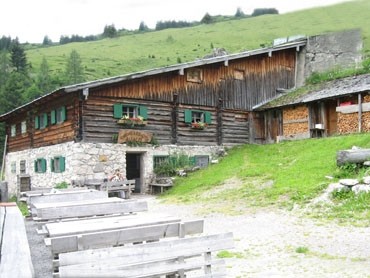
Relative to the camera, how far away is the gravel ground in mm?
7492

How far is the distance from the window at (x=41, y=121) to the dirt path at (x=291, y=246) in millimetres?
15102

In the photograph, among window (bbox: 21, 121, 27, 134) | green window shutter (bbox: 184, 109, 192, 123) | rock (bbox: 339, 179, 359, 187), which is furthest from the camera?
window (bbox: 21, 121, 27, 134)

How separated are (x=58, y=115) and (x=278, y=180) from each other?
12.2 meters

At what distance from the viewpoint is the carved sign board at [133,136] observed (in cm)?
2283

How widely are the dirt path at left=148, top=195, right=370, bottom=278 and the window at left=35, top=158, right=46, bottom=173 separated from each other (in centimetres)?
1466

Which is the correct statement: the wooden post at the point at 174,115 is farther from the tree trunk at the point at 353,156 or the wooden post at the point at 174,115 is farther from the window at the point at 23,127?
the tree trunk at the point at 353,156

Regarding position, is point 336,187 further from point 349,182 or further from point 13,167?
point 13,167

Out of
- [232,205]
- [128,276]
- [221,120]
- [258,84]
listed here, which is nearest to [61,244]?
[128,276]

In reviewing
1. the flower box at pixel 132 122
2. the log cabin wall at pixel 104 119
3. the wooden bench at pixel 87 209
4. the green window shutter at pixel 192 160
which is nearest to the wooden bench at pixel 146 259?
the wooden bench at pixel 87 209

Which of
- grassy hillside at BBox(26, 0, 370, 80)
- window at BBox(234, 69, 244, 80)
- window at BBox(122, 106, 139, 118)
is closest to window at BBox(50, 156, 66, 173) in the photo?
window at BBox(122, 106, 139, 118)

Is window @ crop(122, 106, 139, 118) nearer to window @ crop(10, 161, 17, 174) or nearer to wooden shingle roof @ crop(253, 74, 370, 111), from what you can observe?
wooden shingle roof @ crop(253, 74, 370, 111)

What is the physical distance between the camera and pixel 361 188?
13164 millimetres

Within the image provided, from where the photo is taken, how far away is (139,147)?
23.3m

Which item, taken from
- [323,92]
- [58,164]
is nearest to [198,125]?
[323,92]
